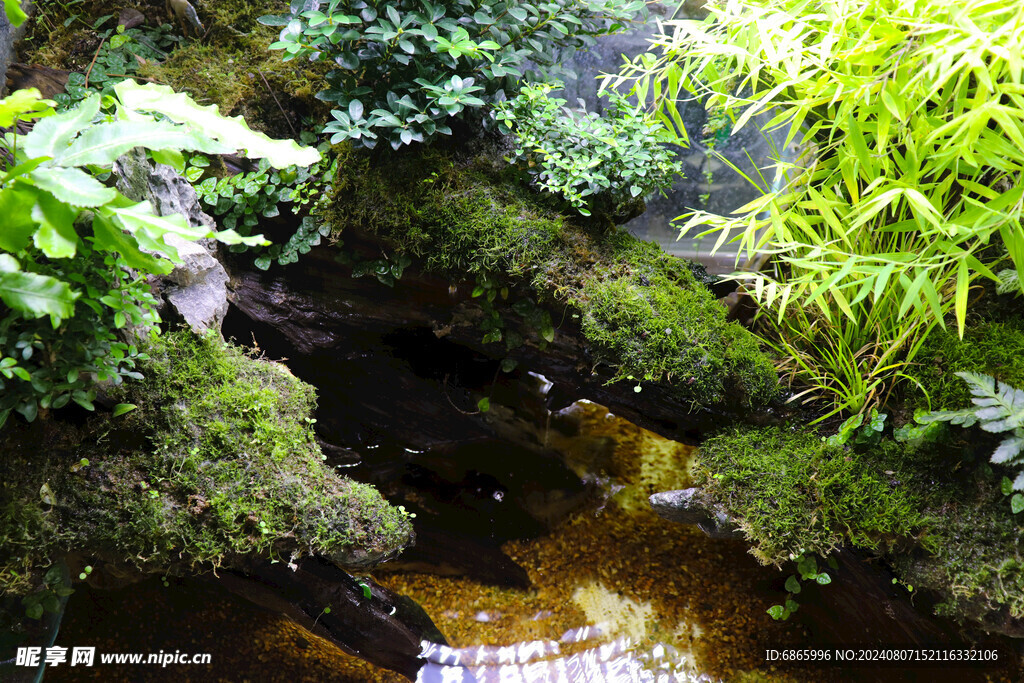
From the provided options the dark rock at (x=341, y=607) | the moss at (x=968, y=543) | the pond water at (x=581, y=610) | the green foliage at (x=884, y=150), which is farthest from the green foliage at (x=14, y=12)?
the moss at (x=968, y=543)

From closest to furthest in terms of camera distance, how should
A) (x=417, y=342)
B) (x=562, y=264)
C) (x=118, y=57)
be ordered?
(x=562, y=264) → (x=118, y=57) → (x=417, y=342)

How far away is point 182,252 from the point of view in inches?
88.7

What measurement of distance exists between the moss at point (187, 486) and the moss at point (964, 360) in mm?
2026

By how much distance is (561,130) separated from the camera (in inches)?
99.8

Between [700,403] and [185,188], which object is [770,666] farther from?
[185,188]

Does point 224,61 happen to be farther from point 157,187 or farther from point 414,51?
point 414,51

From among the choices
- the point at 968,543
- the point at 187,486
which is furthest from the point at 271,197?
the point at 968,543

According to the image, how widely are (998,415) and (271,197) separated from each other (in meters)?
2.86

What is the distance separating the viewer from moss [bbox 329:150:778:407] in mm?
2412

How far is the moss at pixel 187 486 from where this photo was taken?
5.97ft

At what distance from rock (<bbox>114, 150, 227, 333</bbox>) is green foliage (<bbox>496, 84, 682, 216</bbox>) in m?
1.31

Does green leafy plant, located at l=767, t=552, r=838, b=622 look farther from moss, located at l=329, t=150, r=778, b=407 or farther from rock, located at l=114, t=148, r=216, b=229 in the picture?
rock, located at l=114, t=148, r=216, b=229

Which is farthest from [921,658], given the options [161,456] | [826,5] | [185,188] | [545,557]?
[185,188]

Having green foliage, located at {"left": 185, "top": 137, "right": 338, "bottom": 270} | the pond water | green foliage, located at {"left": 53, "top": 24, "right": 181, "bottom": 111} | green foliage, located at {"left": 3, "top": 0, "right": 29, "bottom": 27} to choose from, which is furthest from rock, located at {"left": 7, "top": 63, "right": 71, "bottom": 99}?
the pond water
